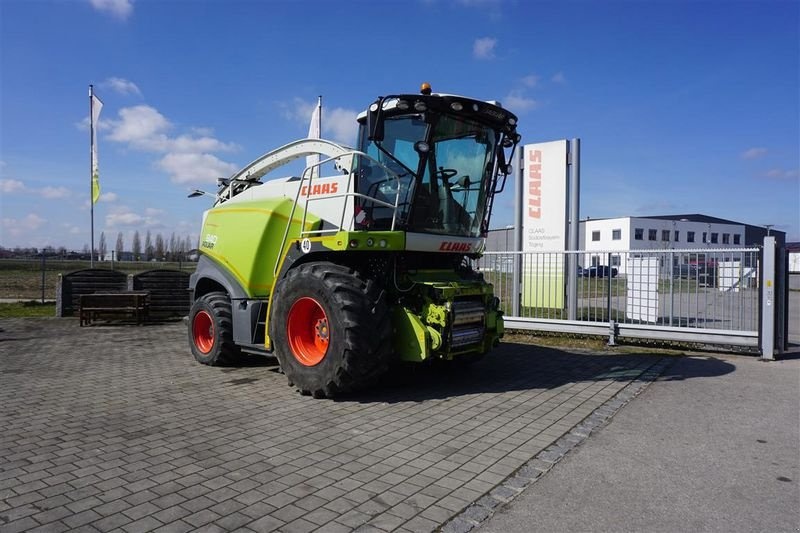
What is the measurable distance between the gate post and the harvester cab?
4.83m

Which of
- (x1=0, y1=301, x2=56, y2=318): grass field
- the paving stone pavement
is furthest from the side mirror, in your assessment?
(x1=0, y1=301, x2=56, y2=318): grass field

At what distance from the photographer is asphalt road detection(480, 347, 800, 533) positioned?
338cm

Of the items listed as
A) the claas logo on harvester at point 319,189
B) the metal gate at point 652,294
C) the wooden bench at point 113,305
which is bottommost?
the wooden bench at point 113,305

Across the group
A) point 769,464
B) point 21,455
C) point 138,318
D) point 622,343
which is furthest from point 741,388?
point 138,318

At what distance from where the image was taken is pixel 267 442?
15.6ft

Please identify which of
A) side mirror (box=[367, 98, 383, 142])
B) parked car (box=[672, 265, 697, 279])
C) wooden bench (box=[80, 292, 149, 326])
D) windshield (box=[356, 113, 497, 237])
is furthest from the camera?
wooden bench (box=[80, 292, 149, 326])

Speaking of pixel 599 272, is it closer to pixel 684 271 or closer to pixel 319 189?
pixel 684 271

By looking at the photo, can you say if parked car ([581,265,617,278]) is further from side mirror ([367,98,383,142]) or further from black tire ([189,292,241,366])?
black tire ([189,292,241,366])

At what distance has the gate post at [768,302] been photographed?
8781mm

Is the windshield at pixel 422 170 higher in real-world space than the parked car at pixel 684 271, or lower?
higher

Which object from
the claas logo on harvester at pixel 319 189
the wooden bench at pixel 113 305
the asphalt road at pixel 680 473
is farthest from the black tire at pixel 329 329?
the wooden bench at pixel 113 305

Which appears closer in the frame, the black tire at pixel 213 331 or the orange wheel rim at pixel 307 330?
the orange wheel rim at pixel 307 330

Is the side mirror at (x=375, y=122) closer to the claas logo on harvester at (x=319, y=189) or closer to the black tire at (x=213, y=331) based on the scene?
the claas logo on harvester at (x=319, y=189)

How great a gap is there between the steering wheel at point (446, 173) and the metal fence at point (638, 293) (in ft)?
16.5
